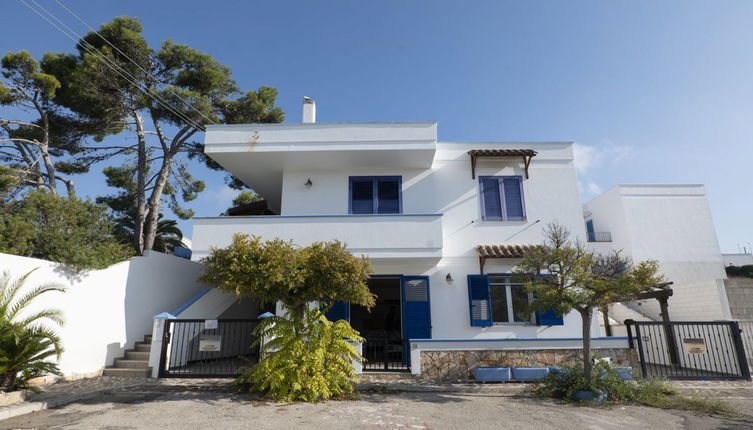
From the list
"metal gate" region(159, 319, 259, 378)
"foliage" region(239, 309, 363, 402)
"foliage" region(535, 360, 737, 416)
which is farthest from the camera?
"metal gate" region(159, 319, 259, 378)

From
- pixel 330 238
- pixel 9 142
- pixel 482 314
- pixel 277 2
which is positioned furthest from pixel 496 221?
pixel 9 142

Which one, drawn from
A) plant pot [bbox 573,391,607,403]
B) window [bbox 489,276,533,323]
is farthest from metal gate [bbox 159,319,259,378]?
window [bbox 489,276,533,323]

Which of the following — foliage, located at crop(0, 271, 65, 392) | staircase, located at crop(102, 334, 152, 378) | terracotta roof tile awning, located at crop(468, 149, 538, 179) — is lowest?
staircase, located at crop(102, 334, 152, 378)

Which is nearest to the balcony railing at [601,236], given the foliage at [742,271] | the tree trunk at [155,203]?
the foliage at [742,271]

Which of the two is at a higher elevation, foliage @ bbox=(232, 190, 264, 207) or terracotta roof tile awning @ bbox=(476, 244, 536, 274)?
foliage @ bbox=(232, 190, 264, 207)

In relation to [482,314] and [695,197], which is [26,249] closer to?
[482,314]

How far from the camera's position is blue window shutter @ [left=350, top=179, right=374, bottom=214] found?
40.2 feet

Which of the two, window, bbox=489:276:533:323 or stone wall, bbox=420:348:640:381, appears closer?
stone wall, bbox=420:348:640:381

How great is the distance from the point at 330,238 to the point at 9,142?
1417 centimetres

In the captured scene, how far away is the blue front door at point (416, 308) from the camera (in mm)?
10867

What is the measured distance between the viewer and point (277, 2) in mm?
10797

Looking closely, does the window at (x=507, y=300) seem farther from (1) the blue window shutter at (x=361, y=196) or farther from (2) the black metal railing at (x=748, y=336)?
(2) the black metal railing at (x=748, y=336)

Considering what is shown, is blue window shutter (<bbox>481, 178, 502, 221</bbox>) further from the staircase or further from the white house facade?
the staircase

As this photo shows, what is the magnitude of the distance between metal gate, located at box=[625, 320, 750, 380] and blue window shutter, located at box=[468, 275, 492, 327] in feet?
11.2
